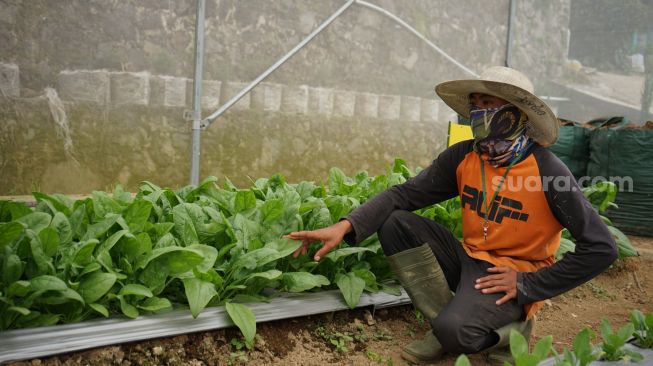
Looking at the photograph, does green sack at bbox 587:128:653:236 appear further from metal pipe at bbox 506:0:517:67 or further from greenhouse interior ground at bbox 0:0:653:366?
metal pipe at bbox 506:0:517:67

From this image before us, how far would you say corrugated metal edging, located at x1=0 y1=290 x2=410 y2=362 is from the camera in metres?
2.03

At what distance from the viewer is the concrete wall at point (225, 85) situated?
388 cm

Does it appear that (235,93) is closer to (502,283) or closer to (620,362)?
(502,283)

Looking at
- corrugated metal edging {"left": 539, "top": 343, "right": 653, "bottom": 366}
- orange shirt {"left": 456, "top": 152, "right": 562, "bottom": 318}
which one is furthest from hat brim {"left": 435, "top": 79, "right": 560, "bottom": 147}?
corrugated metal edging {"left": 539, "top": 343, "right": 653, "bottom": 366}

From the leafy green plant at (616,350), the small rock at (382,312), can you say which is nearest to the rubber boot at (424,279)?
the small rock at (382,312)

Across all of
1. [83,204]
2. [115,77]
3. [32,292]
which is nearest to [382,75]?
[115,77]

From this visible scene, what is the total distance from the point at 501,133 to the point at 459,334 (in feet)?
2.72

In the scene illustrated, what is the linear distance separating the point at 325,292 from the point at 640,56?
205 inches

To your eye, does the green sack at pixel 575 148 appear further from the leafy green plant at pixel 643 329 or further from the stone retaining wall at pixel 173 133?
the leafy green plant at pixel 643 329

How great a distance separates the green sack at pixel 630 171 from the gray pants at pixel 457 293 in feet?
11.2

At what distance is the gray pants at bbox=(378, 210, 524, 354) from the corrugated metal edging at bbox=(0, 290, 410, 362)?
1.50 ft

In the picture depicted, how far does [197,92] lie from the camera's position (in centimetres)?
445

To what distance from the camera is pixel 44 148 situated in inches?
155

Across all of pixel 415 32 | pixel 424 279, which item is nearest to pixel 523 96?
pixel 424 279
